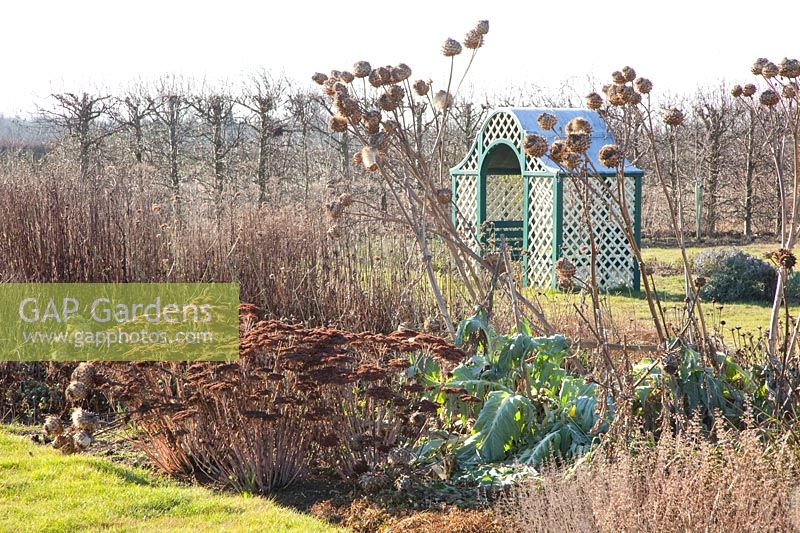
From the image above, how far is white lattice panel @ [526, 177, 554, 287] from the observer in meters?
10.9

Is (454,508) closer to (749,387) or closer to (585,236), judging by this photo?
(749,387)

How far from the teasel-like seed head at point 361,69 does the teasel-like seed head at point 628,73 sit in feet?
3.72

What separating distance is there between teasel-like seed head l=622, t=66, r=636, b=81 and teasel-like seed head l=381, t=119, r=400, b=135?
38.9 inches

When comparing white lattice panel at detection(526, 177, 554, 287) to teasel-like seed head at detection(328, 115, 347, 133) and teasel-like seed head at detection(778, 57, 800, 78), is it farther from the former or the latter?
teasel-like seed head at detection(328, 115, 347, 133)

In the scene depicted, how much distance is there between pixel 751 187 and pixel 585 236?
791cm

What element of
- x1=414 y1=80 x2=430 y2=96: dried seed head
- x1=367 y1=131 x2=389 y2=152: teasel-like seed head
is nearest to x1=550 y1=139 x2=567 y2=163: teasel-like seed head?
x1=367 y1=131 x2=389 y2=152: teasel-like seed head

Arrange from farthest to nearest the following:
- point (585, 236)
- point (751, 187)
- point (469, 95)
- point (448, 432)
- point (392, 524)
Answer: point (469, 95) < point (751, 187) < point (585, 236) < point (448, 432) < point (392, 524)

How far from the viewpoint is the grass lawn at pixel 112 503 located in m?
3.41

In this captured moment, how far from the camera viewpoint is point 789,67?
145 inches

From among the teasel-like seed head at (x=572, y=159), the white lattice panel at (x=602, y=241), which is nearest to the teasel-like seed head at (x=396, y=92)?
the teasel-like seed head at (x=572, y=159)

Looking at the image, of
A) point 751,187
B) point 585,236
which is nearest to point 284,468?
point 585,236

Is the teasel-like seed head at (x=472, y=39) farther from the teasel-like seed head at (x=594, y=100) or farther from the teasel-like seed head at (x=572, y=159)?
the teasel-like seed head at (x=572, y=159)

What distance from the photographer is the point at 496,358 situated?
13.5 ft

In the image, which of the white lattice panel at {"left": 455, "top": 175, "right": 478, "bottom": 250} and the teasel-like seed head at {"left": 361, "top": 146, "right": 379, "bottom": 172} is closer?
the teasel-like seed head at {"left": 361, "top": 146, "right": 379, "bottom": 172}
